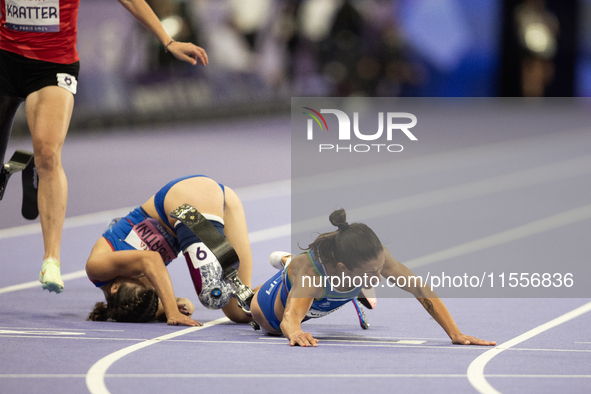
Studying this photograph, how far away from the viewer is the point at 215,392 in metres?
3.72

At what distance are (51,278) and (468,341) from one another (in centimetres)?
225

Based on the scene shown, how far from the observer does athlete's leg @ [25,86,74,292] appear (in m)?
5.48

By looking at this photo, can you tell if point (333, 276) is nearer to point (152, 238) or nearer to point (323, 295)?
point (323, 295)

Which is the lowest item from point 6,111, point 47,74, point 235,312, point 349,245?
point 235,312

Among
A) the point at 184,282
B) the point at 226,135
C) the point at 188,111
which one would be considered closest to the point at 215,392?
the point at 184,282

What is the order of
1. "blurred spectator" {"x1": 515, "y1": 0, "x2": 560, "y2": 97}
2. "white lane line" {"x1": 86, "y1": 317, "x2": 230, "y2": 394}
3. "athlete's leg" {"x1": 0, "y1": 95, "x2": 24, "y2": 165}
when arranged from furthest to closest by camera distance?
"blurred spectator" {"x1": 515, "y1": 0, "x2": 560, "y2": 97} → "athlete's leg" {"x1": 0, "y1": 95, "x2": 24, "y2": 165} → "white lane line" {"x1": 86, "y1": 317, "x2": 230, "y2": 394}

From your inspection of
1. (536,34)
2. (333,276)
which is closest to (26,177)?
(333,276)

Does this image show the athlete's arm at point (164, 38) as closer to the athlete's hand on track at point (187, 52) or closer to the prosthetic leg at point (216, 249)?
the athlete's hand on track at point (187, 52)

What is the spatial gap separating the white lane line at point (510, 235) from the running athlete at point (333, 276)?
214 cm

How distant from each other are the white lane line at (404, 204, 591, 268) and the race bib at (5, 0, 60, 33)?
3.02 metres

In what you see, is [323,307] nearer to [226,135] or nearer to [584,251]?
[584,251]

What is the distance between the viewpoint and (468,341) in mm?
4695

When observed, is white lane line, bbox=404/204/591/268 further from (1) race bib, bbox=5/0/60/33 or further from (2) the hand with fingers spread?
(1) race bib, bbox=5/0/60/33

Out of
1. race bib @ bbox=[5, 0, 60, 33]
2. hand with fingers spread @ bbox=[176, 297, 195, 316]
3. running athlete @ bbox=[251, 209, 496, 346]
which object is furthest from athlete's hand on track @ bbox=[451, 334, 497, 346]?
race bib @ bbox=[5, 0, 60, 33]
